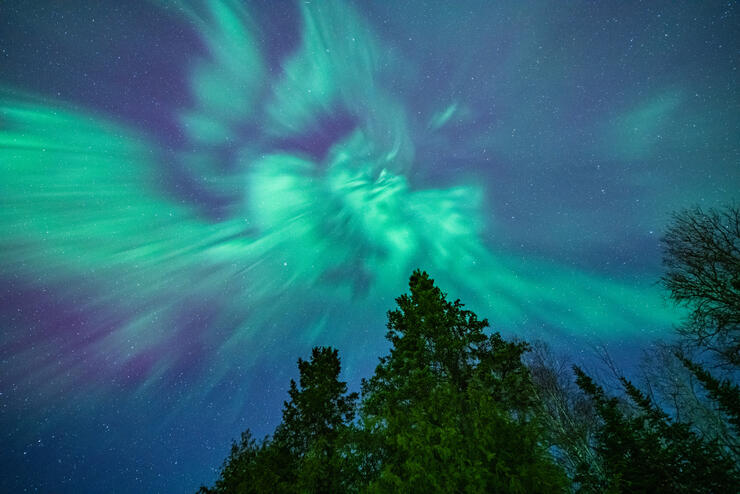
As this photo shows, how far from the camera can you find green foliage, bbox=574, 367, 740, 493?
14953 mm

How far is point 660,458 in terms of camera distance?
630 inches

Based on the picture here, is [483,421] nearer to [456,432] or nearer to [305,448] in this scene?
[456,432]

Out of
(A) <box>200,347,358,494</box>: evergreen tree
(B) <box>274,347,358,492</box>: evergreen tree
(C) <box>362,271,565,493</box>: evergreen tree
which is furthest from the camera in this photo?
(B) <box>274,347,358,492</box>: evergreen tree

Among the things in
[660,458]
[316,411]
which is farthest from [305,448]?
[660,458]

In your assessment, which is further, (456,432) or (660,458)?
(660,458)

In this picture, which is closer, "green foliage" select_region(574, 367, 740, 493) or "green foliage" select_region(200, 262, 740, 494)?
"green foliage" select_region(200, 262, 740, 494)

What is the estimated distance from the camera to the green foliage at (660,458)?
1495 cm

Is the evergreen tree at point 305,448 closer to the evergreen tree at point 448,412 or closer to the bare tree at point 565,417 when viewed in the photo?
the evergreen tree at point 448,412

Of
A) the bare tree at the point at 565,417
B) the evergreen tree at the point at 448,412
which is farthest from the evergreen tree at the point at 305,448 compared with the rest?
the bare tree at the point at 565,417

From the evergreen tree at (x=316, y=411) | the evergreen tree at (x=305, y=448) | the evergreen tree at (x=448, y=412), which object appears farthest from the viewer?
the evergreen tree at (x=316, y=411)

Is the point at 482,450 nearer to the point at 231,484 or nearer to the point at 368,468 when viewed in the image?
the point at 368,468

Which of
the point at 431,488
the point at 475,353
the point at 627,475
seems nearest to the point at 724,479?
the point at 627,475

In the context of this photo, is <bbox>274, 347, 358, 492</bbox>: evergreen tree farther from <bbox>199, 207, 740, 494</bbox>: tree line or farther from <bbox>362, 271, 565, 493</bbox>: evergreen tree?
<bbox>362, 271, 565, 493</bbox>: evergreen tree

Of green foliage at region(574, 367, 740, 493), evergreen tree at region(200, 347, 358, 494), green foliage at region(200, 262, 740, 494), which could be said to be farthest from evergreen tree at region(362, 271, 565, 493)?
green foliage at region(574, 367, 740, 493)
